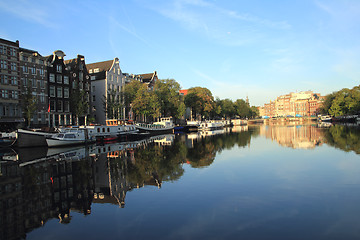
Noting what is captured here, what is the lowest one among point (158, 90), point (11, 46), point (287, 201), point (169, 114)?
point (287, 201)

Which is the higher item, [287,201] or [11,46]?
[11,46]

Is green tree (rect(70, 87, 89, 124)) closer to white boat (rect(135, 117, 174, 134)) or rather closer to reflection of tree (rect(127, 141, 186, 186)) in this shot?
white boat (rect(135, 117, 174, 134))

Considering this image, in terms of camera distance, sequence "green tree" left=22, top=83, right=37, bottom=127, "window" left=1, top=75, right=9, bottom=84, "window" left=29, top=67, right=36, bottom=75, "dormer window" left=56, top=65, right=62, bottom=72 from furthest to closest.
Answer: "dormer window" left=56, top=65, right=62, bottom=72 < "window" left=29, top=67, right=36, bottom=75 < "window" left=1, top=75, right=9, bottom=84 < "green tree" left=22, top=83, right=37, bottom=127

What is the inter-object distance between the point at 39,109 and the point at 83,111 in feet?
32.0

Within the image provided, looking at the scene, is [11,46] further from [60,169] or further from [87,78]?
[60,169]

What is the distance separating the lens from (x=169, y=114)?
9606cm

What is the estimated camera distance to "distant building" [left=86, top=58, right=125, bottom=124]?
74875mm

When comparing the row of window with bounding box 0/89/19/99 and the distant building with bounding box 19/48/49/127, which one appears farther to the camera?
the distant building with bounding box 19/48/49/127

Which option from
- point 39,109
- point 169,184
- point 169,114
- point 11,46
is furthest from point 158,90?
point 169,184

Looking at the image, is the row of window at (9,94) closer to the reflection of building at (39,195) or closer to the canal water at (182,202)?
the reflection of building at (39,195)

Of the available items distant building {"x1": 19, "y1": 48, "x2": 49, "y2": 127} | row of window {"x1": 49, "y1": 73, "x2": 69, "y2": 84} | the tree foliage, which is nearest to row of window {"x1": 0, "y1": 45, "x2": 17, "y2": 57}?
distant building {"x1": 19, "y1": 48, "x2": 49, "y2": 127}

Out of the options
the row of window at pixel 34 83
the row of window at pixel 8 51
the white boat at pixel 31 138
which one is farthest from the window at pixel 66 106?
the white boat at pixel 31 138

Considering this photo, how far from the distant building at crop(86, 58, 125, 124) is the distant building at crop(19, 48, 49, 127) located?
54.5 ft

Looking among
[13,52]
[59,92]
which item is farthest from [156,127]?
[13,52]
